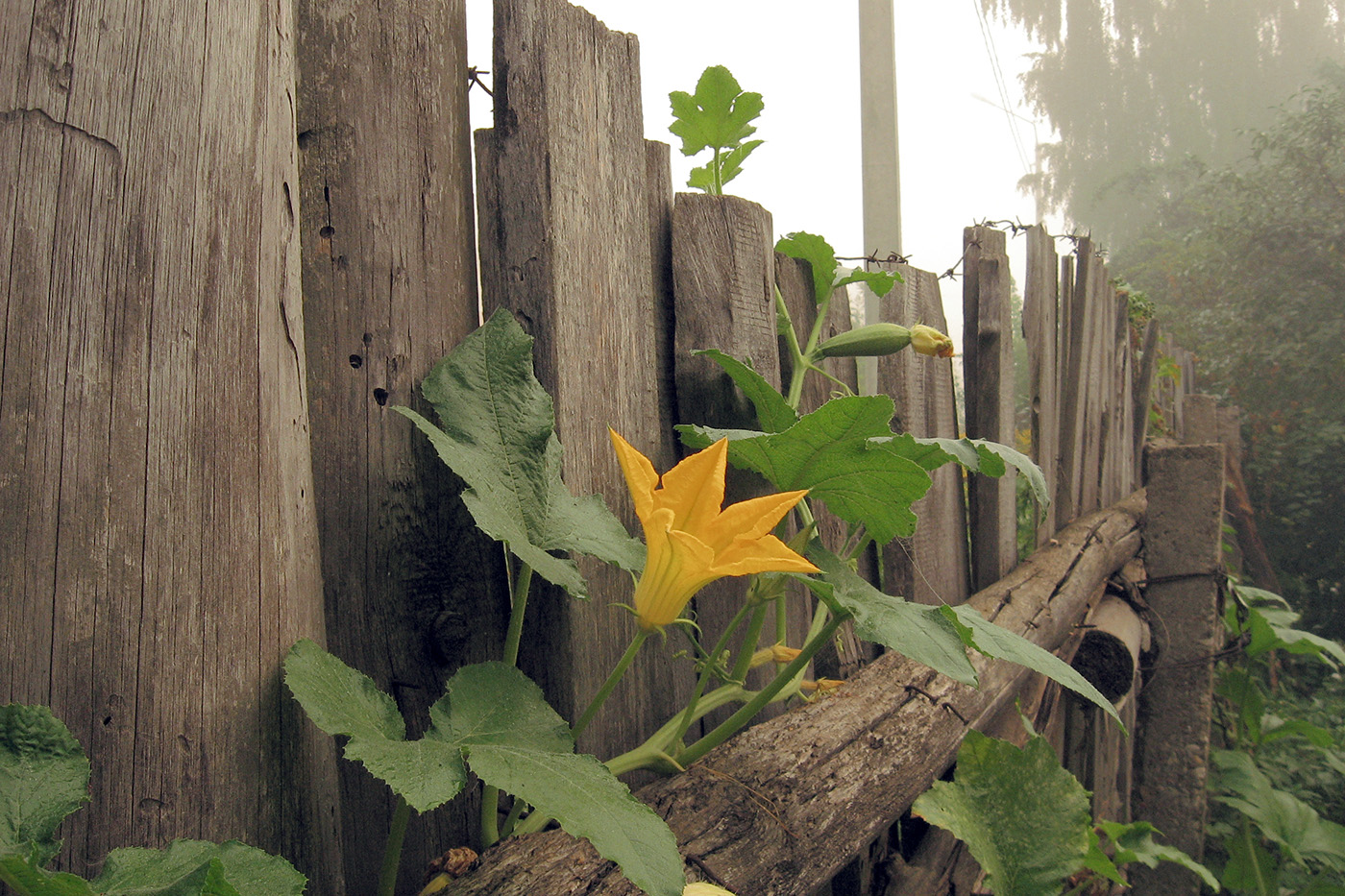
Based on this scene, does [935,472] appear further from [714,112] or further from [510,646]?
[510,646]

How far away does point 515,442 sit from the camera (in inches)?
34.9

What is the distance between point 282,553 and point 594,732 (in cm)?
49

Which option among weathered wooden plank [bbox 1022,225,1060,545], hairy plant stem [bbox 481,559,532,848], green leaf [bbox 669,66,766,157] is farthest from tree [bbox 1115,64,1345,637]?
hairy plant stem [bbox 481,559,532,848]

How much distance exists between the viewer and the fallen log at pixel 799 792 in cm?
77

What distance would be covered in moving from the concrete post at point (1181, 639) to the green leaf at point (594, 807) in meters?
2.49

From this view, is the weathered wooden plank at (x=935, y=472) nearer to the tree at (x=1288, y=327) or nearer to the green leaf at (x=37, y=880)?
the green leaf at (x=37, y=880)

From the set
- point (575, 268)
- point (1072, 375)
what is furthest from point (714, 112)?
point (1072, 375)

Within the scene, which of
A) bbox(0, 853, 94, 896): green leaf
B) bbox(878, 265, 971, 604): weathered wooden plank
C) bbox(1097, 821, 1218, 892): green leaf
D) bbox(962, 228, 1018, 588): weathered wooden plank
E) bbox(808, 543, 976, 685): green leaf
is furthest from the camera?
bbox(962, 228, 1018, 588): weathered wooden plank

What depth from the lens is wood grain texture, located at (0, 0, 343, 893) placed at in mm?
606

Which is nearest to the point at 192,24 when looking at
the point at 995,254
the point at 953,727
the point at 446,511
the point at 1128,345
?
the point at 446,511

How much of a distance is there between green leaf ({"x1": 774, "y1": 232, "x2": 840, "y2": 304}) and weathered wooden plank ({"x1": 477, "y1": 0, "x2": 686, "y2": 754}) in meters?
0.43

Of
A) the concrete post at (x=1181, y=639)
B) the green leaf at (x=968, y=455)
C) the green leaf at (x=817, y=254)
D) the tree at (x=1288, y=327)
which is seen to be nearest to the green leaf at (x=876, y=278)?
the green leaf at (x=817, y=254)

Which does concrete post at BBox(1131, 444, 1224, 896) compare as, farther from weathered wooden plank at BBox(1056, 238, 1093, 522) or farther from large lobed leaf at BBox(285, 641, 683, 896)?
large lobed leaf at BBox(285, 641, 683, 896)

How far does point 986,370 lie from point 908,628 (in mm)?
1397
